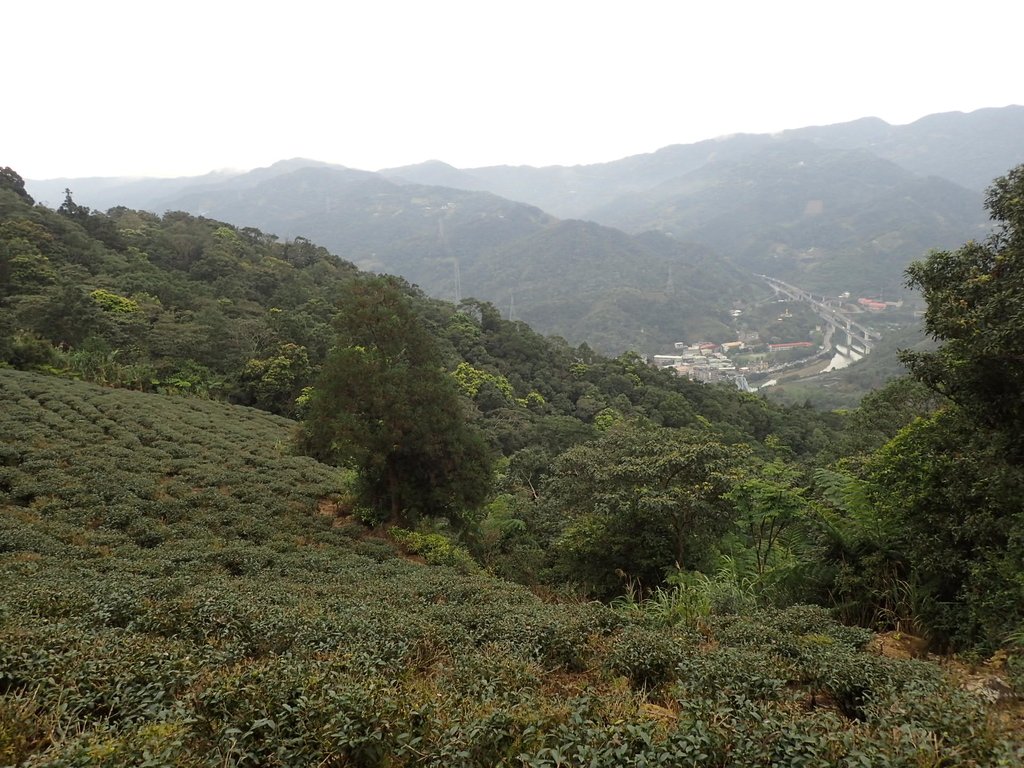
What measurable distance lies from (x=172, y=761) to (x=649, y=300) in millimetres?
152792

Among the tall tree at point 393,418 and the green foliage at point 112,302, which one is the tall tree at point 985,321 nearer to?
the tall tree at point 393,418

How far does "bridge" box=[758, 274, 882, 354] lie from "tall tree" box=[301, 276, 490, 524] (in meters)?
123

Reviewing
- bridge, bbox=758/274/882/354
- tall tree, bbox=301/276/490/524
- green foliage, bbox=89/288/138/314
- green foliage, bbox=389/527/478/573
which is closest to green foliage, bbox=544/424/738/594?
green foliage, bbox=389/527/478/573

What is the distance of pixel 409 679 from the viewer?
12.4 ft

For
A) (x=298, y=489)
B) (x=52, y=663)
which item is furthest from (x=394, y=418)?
(x=52, y=663)

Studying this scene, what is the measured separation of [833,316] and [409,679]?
6575 inches

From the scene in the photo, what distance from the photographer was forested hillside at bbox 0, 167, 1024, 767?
109 inches

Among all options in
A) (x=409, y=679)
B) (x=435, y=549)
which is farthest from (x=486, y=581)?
(x=409, y=679)

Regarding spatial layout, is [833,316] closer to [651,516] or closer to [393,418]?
[651,516]

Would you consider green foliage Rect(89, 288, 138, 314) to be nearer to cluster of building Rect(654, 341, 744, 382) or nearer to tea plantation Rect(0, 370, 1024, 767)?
tea plantation Rect(0, 370, 1024, 767)

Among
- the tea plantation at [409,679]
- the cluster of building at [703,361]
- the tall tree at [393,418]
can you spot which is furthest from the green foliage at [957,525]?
the cluster of building at [703,361]

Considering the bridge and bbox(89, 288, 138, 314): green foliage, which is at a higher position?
bbox(89, 288, 138, 314): green foliage

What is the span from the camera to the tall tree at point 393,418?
11.5m

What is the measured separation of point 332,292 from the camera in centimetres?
5034
